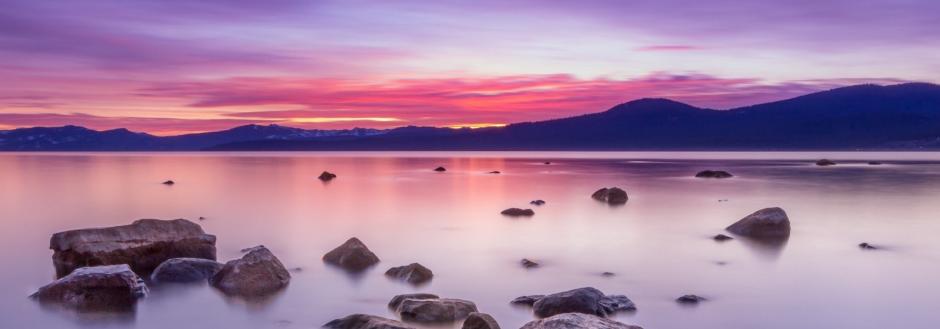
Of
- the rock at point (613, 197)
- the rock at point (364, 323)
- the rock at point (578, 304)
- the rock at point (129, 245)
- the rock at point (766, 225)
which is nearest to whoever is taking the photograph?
the rock at point (364, 323)

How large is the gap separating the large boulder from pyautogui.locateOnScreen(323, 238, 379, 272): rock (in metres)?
4.45

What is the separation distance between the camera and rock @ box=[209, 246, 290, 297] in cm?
1328

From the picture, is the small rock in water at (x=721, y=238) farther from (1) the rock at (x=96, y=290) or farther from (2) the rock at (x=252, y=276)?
(1) the rock at (x=96, y=290)

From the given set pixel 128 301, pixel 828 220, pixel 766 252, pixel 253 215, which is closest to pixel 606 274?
pixel 766 252

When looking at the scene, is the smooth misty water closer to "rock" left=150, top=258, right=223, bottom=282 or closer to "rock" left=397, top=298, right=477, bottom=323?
"rock" left=150, top=258, right=223, bottom=282

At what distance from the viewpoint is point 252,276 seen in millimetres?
13461

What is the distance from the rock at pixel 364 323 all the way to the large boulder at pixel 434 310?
88 centimetres

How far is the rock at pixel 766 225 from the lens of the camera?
2055 cm

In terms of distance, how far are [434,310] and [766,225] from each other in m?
12.7

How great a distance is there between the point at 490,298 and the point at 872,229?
15.7 metres

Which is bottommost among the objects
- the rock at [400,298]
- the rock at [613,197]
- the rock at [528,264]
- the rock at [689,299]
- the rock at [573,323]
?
the rock at [613,197]

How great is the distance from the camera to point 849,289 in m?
13.9

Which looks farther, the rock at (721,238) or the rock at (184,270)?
the rock at (721,238)

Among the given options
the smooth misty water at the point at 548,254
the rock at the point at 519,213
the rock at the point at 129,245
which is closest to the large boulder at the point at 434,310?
the smooth misty water at the point at 548,254
